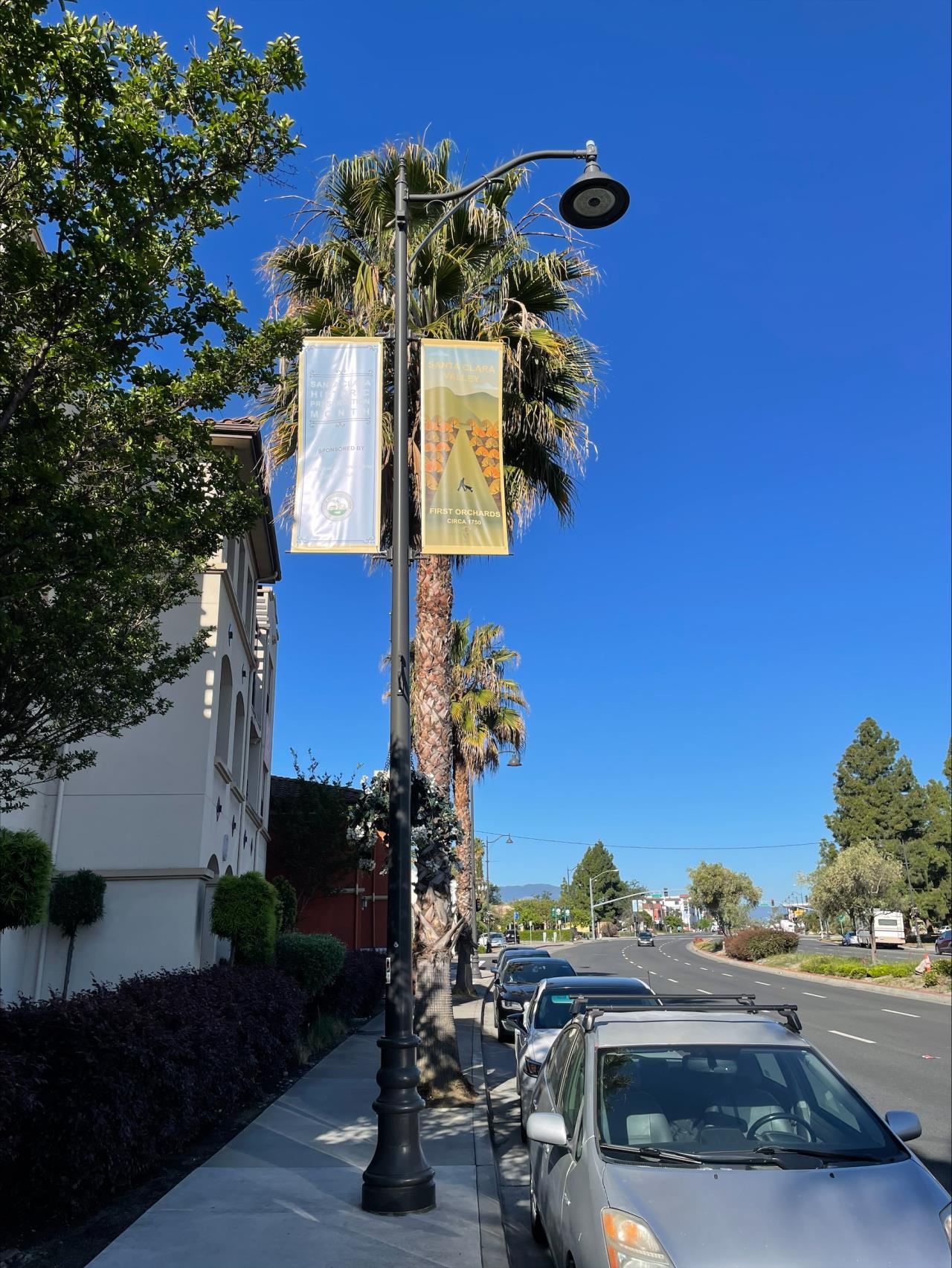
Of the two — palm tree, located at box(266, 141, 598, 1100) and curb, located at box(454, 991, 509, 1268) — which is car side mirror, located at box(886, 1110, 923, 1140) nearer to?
curb, located at box(454, 991, 509, 1268)

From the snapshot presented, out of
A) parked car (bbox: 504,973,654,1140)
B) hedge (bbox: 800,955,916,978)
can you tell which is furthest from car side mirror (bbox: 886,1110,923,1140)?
hedge (bbox: 800,955,916,978)

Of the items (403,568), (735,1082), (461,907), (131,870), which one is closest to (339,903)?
(461,907)

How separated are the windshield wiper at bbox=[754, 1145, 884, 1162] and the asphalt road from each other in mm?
2213

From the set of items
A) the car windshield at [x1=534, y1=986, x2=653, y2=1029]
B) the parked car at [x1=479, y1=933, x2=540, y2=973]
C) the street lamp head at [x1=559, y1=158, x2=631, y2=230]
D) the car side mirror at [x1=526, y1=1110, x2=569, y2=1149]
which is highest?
the street lamp head at [x1=559, y1=158, x2=631, y2=230]

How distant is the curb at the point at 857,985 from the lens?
27391 millimetres

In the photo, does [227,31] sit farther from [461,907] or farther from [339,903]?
[339,903]

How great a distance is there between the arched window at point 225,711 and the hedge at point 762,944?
127 feet

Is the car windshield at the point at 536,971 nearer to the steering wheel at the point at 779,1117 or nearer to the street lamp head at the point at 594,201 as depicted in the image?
the street lamp head at the point at 594,201

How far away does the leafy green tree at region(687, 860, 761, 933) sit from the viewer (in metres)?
81.1

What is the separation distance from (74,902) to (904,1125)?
11701mm

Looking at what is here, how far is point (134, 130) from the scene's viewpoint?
5773 millimetres

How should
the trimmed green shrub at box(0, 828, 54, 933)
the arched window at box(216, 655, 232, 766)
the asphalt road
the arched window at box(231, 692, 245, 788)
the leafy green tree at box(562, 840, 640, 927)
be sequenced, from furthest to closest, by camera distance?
1. the leafy green tree at box(562, 840, 640, 927)
2. the arched window at box(231, 692, 245, 788)
3. the arched window at box(216, 655, 232, 766)
4. the trimmed green shrub at box(0, 828, 54, 933)
5. the asphalt road

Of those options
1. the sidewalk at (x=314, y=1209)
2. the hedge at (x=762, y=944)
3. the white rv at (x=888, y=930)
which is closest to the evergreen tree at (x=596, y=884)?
the white rv at (x=888, y=930)

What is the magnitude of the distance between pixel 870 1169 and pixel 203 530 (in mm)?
6063
